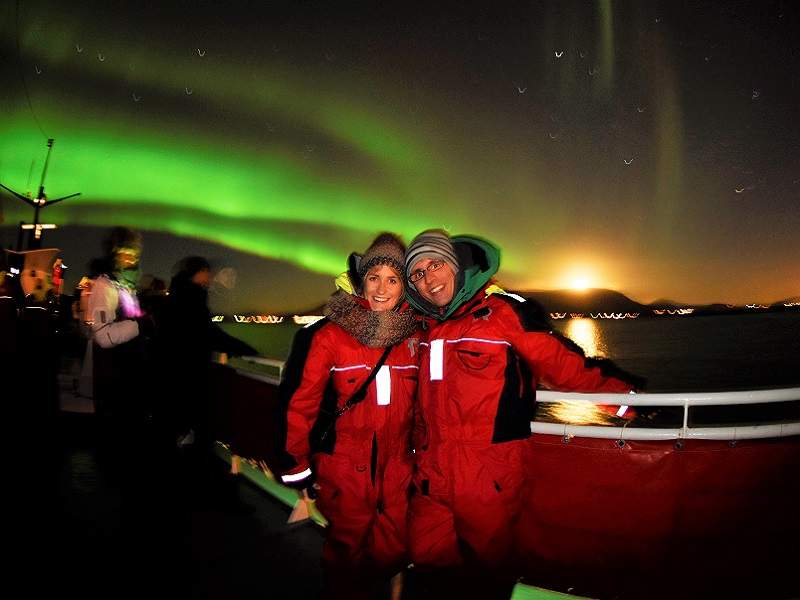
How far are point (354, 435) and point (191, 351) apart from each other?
9.76 ft

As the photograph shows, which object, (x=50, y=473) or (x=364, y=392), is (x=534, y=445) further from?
(x=50, y=473)

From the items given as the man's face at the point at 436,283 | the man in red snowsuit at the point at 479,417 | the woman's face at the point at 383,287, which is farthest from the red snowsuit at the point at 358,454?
the man's face at the point at 436,283

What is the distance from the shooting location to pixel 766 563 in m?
2.50

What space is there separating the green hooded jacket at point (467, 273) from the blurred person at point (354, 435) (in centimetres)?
16

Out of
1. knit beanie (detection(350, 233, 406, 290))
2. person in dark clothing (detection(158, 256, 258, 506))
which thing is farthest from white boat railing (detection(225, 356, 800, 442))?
person in dark clothing (detection(158, 256, 258, 506))

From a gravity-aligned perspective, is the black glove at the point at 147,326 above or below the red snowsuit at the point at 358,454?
above

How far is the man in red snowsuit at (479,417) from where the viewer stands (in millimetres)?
2285

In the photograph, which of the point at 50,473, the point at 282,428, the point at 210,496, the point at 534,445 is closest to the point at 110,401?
the point at 50,473

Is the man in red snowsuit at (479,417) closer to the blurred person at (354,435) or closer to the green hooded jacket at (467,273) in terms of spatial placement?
the green hooded jacket at (467,273)

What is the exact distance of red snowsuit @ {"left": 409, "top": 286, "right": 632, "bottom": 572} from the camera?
2.28 meters

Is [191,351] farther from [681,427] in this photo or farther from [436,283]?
[681,427]

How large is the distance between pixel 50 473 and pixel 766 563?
212 inches

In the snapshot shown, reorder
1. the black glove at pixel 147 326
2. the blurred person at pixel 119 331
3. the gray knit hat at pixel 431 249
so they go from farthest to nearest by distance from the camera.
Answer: the black glove at pixel 147 326 < the blurred person at pixel 119 331 < the gray knit hat at pixel 431 249

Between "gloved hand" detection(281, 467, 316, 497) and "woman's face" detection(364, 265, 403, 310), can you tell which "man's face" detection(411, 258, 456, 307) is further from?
"gloved hand" detection(281, 467, 316, 497)
